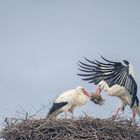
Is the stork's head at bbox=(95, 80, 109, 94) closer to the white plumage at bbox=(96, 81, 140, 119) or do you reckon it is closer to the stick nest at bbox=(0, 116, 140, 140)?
the white plumage at bbox=(96, 81, 140, 119)

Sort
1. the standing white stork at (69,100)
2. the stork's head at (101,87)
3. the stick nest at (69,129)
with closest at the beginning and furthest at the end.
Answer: the stick nest at (69,129), the standing white stork at (69,100), the stork's head at (101,87)

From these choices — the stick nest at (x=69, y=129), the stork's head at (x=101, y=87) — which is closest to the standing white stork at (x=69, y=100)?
the stork's head at (x=101, y=87)

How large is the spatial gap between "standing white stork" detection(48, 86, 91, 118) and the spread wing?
408mm

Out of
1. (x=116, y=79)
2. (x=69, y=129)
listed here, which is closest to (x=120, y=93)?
(x=116, y=79)

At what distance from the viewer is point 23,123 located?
50.7 ft

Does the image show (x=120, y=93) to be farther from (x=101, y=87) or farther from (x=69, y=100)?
(x=69, y=100)

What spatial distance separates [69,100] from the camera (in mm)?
16844

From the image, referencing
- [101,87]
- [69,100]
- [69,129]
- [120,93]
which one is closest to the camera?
[69,129]

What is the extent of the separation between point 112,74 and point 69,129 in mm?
2398

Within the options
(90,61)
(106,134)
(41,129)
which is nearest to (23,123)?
(41,129)

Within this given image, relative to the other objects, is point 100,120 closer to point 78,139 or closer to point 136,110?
point 78,139

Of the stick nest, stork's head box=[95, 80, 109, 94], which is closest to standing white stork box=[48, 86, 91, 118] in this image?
stork's head box=[95, 80, 109, 94]

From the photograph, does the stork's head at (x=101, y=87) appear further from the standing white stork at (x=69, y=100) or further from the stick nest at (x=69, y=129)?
the stick nest at (x=69, y=129)

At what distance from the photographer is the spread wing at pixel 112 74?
17.2 metres
